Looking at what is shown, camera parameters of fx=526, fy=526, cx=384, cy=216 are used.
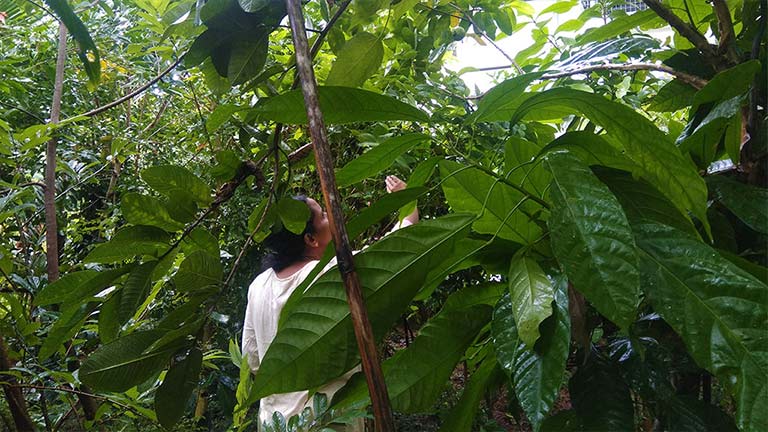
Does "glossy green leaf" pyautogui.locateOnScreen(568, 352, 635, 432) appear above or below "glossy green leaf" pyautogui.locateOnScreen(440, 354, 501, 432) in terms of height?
above

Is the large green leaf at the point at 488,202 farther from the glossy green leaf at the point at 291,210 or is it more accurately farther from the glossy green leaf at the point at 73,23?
the glossy green leaf at the point at 73,23

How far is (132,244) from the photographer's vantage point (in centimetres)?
41

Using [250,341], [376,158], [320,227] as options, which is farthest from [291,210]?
[250,341]

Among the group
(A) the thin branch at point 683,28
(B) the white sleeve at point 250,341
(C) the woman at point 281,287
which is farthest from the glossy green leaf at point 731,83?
(B) the white sleeve at point 250,341

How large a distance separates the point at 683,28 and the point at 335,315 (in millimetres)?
395

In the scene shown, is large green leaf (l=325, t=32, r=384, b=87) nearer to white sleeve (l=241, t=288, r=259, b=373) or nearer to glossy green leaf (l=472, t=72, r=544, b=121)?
glossy green leaf (l=472, t=72, r=544, b=121)

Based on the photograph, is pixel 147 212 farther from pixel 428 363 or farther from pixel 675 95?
pixel 675 95

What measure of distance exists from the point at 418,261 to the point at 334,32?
32cm

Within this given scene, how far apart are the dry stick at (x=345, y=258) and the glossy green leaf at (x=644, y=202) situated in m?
0.24

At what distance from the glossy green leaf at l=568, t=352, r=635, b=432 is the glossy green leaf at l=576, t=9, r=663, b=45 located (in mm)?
350

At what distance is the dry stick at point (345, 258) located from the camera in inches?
9.5

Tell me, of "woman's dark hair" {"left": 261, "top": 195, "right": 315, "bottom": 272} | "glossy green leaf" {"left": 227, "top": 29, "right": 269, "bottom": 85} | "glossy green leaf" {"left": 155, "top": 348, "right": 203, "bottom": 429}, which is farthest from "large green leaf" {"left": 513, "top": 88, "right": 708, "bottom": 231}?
"woman's dark hair" {"left": 261, "top": 195, "right": 315, "bottom": 272}

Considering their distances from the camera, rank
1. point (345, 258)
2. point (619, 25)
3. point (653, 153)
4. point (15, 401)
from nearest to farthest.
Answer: point (345, 258), point (653, 153), point (619, 25), point (15, 401)

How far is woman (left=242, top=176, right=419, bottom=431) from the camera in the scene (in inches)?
53.4
